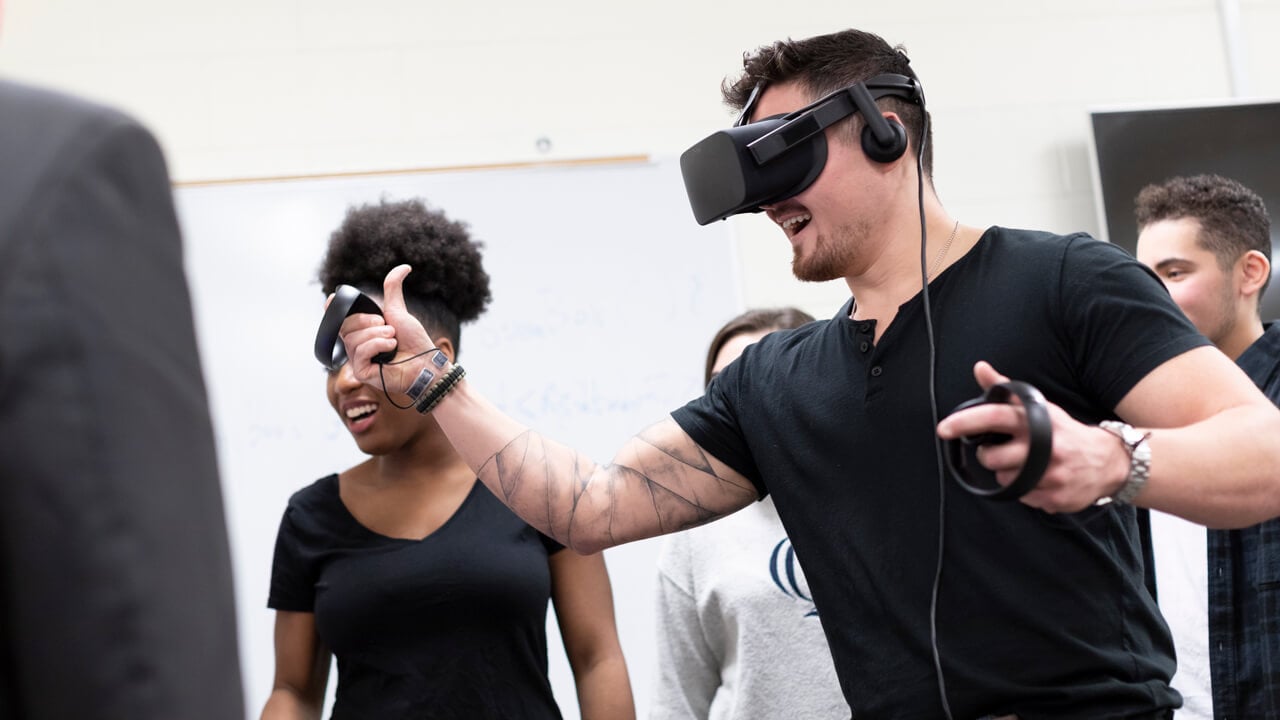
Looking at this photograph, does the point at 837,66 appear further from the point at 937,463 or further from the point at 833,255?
the point at 937,463

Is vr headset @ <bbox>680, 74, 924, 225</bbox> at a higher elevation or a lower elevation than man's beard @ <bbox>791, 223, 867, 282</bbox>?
higher

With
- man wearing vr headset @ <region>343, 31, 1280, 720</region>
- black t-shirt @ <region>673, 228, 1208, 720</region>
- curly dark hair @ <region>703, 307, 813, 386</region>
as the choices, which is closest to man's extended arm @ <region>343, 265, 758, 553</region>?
man wearing vr headset @ <region>343, 31, 1280, 720</region>

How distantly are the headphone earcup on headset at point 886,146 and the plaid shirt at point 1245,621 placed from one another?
0.87 meters

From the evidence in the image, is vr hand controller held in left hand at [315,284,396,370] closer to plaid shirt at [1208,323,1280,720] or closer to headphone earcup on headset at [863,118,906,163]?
headphone earcup on headset at [863,118,906,163]

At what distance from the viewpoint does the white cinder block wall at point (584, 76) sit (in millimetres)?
2631

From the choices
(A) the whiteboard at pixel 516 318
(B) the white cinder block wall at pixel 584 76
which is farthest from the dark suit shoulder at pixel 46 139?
(B) the white cinder block wall at pixel 584 76

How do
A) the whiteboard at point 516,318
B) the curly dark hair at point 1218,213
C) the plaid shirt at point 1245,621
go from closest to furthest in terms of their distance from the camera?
the plaid shirt at point 1245,621
the curly dark hair at point 1218,213
the whiteboard at point 516,318

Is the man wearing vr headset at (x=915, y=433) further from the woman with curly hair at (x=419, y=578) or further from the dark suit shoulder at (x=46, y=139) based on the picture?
the dark suit shoulder at (x=46, y=139)

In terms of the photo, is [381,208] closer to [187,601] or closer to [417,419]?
[417,419]

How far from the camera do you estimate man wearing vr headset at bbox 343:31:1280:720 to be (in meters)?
1.01

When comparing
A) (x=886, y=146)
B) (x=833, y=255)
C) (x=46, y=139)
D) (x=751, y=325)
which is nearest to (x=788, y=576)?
(x=751, y=325)

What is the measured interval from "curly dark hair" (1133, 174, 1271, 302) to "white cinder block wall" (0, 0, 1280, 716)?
46cm

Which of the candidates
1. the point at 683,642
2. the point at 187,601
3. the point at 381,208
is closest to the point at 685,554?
the point at 683,642

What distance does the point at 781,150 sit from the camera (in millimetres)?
1268
